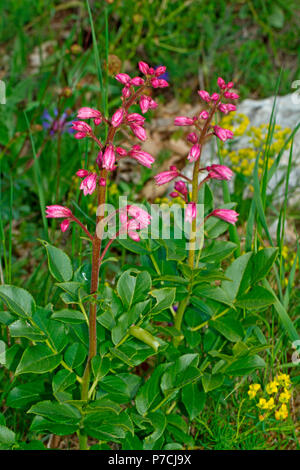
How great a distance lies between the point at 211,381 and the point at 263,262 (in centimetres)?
44

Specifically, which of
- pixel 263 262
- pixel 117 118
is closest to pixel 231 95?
pixel 117 118

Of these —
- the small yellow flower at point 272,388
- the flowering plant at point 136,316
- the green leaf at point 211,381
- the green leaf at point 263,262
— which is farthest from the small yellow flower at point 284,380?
the green leaf at point 263,262

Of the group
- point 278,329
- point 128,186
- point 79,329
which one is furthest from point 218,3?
point 79,329

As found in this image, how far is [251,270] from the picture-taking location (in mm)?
2031

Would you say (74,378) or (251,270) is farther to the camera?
(251,270)

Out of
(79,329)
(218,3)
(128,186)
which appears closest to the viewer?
(79,329)

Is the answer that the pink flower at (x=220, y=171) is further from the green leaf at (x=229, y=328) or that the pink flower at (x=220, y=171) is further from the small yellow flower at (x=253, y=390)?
the small yellow flower at (x=253, y=390)

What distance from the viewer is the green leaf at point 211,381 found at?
189 cm

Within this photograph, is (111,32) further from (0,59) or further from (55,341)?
(55,341)

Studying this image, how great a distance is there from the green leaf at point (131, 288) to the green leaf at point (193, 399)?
0.37 metres

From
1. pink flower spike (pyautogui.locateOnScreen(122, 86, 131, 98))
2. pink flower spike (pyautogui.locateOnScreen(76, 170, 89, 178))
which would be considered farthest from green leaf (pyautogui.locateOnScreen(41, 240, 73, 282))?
pink flower spike (pyautogui.locateOnScreen(122, 86, 131, 98))

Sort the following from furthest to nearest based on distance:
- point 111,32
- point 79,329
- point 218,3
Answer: point 218,3
point 111,32
point 79,329

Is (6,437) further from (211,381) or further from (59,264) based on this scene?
(211,381)
